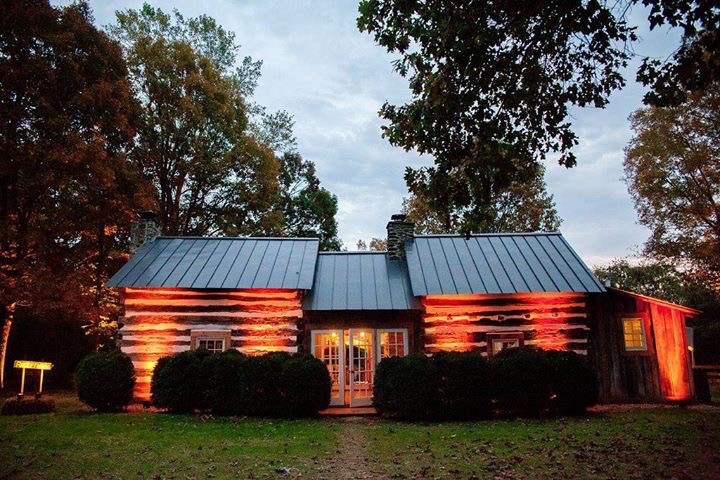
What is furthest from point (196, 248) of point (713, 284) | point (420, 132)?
point (713, 284)

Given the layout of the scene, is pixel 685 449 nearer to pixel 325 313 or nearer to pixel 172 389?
pixel 325 313

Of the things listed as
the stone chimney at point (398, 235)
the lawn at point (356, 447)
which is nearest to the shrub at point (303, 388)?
the lawn at point (356, 447)

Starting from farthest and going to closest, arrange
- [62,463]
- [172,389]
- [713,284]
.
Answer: [713,284] < [172,389] < [62,463]

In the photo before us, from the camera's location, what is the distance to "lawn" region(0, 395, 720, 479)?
24.0 ft

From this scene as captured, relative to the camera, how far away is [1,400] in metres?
16.5

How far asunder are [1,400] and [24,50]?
12163 mm

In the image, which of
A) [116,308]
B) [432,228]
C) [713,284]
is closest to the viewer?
[116,308]

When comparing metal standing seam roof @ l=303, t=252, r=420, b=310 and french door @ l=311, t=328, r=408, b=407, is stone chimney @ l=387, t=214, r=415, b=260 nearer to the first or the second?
metal standing seam roof @ l=303, t=252, r=420, b=310

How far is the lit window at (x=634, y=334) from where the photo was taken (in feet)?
53.3

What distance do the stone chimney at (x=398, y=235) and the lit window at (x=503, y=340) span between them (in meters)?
4.64

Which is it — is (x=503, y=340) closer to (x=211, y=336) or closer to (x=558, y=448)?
(x=558, y=448)

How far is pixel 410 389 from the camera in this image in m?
12.4

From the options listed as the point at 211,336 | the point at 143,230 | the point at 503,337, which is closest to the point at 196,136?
the point at 143,230

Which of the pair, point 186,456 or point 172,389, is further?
point 172,389
